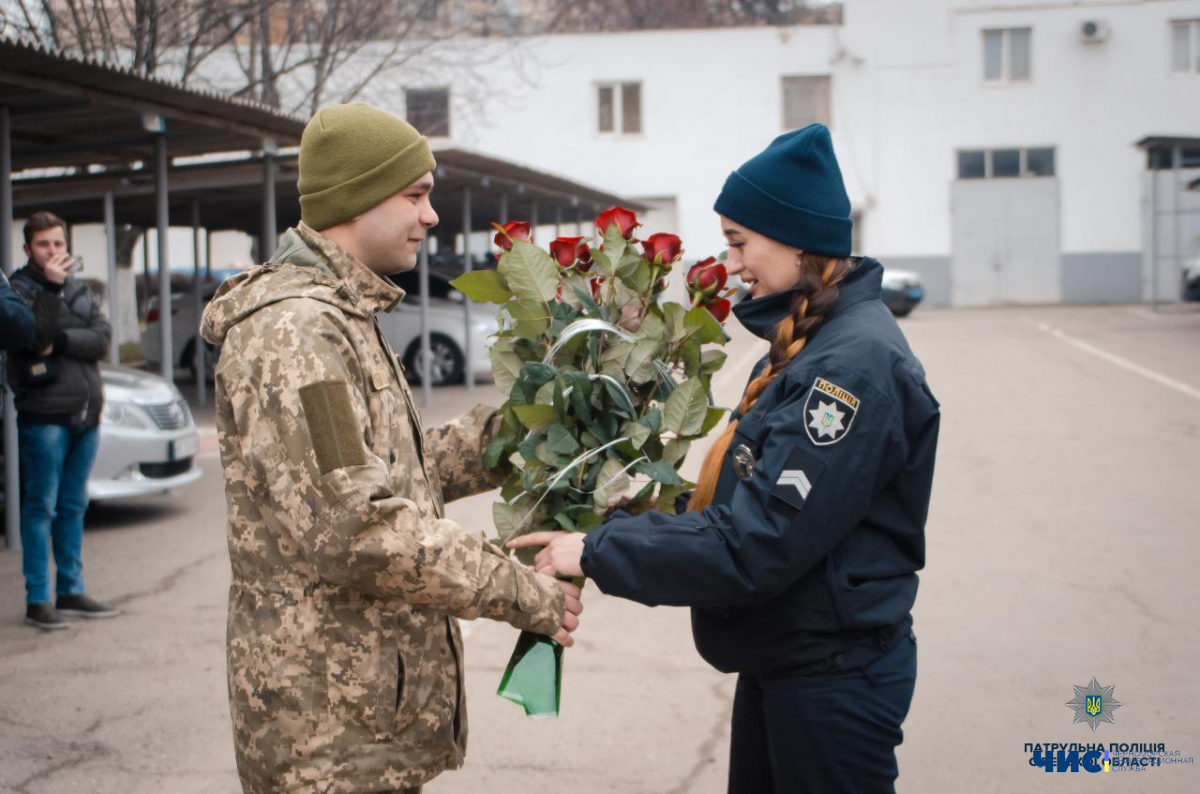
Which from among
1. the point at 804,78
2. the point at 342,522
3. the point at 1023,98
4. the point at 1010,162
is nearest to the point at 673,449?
the point at 342,522

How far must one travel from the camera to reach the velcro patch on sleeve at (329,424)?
2221 millimetres

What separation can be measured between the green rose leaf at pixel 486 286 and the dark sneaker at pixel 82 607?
14.0 ft

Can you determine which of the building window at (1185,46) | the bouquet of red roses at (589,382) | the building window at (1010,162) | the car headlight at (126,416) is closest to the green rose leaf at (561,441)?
the bouquet of red roses at (589,382)

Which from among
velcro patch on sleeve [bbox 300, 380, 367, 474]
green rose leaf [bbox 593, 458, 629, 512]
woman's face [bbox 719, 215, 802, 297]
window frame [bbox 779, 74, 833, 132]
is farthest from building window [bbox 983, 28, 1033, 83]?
velcro patch on sleeve [bbox 300, 380, 367, 474]

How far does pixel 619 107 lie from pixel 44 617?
1194 inches

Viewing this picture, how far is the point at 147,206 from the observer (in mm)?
17297

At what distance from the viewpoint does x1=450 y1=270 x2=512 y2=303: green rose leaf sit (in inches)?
120

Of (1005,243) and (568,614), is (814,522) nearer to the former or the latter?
(568,614)

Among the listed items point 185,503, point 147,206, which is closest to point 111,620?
point 185,503

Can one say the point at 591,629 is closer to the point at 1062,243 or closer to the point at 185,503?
the point at 185,503

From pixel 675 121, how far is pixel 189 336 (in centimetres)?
1913

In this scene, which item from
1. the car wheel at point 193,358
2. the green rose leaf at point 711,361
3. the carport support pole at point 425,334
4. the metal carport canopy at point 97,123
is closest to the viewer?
the green rose leaf at point 711,361

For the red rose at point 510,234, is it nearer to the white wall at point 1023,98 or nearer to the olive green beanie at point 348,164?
the olive green beanie at point 348,164

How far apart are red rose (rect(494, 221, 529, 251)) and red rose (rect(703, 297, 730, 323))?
48 centimetres
